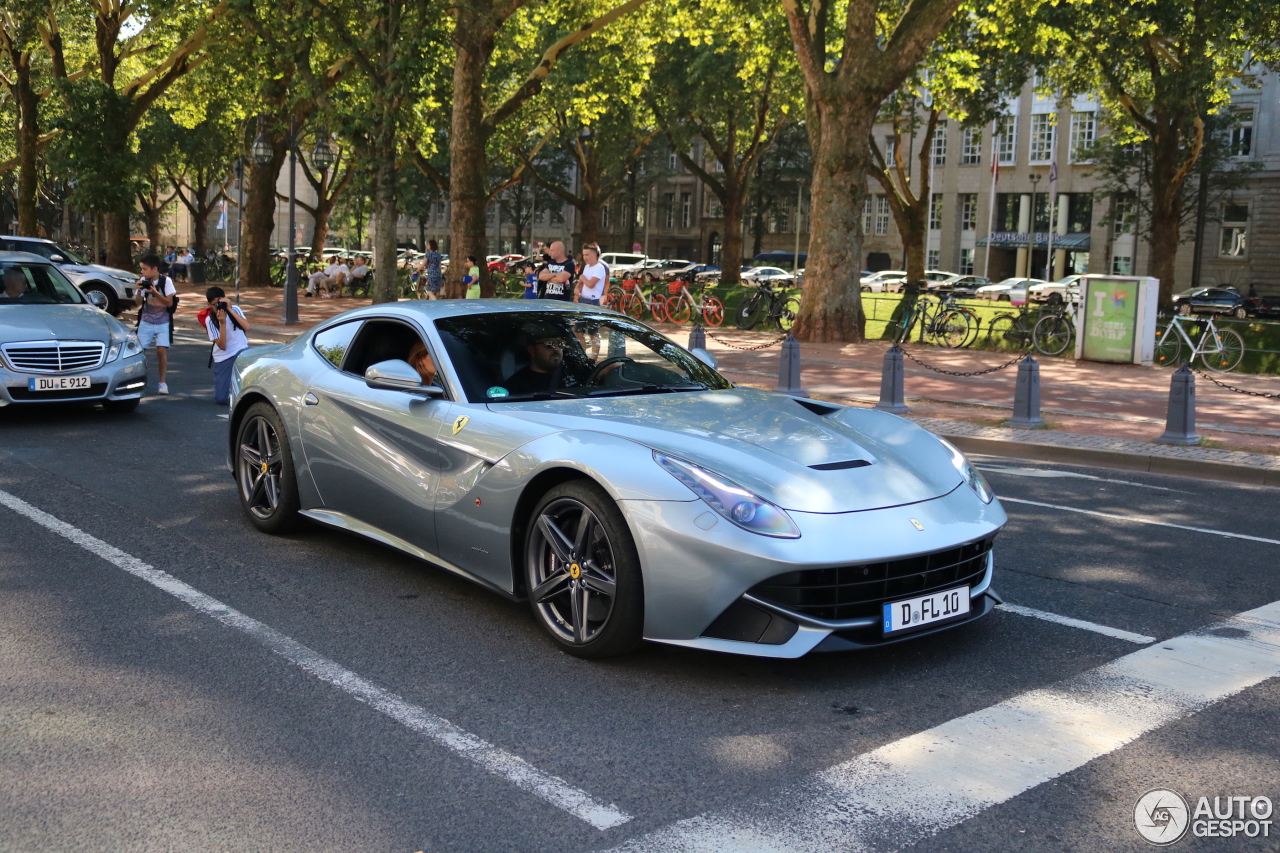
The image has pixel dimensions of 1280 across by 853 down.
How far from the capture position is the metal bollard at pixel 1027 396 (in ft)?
42.4

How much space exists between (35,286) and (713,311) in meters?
17.3

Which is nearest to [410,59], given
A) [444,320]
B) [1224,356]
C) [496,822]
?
[1224,356]

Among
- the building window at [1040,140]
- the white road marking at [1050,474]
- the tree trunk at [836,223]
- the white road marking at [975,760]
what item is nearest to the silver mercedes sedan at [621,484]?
the white road marking at [975,760]

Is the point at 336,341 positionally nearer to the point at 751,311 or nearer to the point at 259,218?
the point at 751,311

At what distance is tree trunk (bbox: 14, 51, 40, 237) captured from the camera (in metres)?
36.5

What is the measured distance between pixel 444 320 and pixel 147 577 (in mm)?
1966

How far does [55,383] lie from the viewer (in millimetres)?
11031

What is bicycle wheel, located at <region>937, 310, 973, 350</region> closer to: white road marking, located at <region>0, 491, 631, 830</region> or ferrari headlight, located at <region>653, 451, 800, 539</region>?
white road marking, located at <region>0, 491, 631, 830</region>

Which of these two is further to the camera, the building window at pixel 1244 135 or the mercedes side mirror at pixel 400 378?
the building window at pixel 1244 135

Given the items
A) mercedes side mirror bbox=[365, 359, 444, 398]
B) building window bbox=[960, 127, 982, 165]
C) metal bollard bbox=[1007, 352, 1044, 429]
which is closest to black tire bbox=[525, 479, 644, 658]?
mercedes side mirror bbox=[365, 359, 444, 398]

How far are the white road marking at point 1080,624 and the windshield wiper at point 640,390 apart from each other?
1801 millimetres

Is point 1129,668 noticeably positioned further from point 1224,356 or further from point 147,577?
point 1224,356

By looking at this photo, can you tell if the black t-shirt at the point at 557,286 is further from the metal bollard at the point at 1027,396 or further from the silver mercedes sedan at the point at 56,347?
the metal bollard at the point at 1027,396

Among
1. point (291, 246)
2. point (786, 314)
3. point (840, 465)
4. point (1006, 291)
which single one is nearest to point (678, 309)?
point (786, 314)
